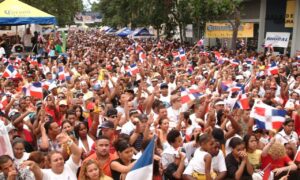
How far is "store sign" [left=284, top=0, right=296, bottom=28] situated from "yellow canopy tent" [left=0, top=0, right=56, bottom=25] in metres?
12.5

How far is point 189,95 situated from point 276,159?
11.0ft

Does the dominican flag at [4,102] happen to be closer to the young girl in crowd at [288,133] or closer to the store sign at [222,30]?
the young girl in crowd at [288,133]

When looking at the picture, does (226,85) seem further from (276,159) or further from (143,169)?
(143,169)

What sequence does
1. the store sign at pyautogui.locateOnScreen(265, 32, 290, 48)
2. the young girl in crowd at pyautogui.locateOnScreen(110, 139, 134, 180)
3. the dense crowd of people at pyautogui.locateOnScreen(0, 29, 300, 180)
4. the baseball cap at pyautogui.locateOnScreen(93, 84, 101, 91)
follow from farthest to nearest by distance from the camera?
the store sign at pyautogui.locateOnScreen(265, 32, 290, 48) → the baseball cap at pyautogui.locateOnScreen(93, 84, 101, 91) → the dense crowd of people at pyautogui.locateOnScreen(0, 29, 300, 180) → the young girl in crowd at pyautogui.locateOnScreen(110, 139, 134, 180)

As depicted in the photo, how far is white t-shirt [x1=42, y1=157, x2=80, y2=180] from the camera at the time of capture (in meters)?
5.05

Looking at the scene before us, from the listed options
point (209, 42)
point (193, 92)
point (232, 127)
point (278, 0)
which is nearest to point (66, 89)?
point (193, 92)

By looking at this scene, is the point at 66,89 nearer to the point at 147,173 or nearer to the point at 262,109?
the point at 262,109

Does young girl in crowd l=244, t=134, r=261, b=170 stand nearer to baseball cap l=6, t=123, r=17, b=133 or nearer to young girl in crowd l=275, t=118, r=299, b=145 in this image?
young girl in crowd l=275, t=118, r=299, b=145

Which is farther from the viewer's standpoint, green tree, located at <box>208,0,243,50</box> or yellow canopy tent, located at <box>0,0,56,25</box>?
green tree, located at <box>208,0,243,50</box>

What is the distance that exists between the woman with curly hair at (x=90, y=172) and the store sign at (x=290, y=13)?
20.9m

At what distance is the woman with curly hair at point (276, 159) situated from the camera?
5898 millimetres

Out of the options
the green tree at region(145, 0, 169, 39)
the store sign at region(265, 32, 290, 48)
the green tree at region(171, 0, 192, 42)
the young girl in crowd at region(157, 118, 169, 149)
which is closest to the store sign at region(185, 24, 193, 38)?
the green tree at region(171, 0, 192, 42)

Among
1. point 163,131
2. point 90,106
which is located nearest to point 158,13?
point 90,106

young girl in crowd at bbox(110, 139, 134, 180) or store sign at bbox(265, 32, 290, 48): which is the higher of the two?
store sign at bbox(265, 32, 290, 48)
